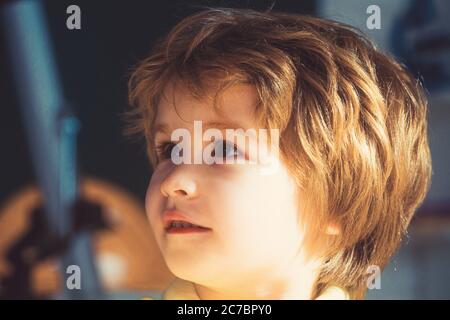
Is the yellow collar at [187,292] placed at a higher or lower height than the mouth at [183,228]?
lower

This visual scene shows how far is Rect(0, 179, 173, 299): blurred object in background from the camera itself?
4.65ft

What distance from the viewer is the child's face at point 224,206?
3.71ft

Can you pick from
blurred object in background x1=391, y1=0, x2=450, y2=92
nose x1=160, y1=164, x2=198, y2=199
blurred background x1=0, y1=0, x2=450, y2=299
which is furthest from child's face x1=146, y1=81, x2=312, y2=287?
blurred object in background x1=391, y1=0, x2=450, y2=92

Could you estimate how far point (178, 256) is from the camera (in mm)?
1140

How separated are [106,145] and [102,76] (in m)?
0.14

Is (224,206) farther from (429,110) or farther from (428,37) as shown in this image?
(428,37)

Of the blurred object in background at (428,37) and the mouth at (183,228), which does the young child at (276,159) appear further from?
the blurred object in background at (428,37)

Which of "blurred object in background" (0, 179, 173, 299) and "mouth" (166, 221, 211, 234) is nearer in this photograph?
"mouth" (166, 221, 211, 234)

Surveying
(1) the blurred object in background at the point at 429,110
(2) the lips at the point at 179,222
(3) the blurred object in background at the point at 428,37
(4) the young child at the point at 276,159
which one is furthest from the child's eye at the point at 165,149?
(3) the blurred object in background at the point at 428,37

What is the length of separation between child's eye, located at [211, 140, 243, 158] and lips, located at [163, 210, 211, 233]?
113 millimetres

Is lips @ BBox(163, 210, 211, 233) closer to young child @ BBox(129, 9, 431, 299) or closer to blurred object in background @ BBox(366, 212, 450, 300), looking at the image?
young child @ BBox(129, 9, 431, 299)

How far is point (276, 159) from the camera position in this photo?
3.83ft

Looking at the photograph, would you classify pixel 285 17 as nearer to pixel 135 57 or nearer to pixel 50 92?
pixel 135 57

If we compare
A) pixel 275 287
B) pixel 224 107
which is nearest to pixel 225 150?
pixel 224 107
